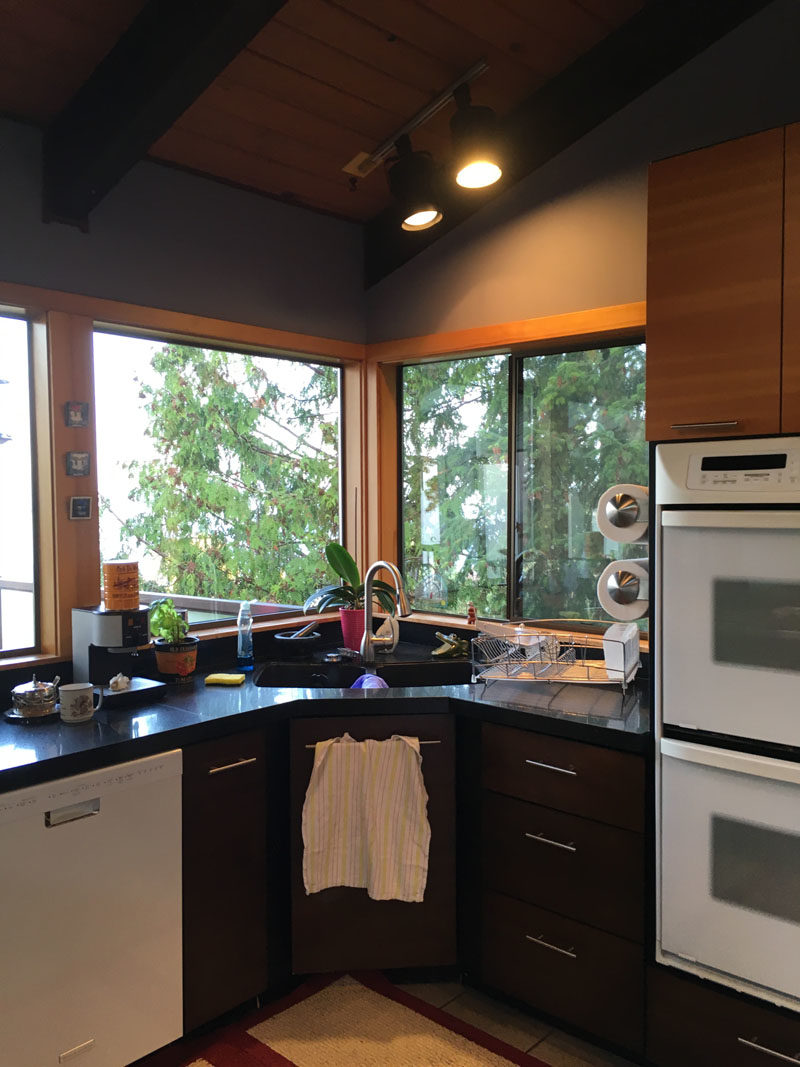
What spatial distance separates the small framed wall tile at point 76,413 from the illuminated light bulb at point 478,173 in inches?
53.2

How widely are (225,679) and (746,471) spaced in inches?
63.2

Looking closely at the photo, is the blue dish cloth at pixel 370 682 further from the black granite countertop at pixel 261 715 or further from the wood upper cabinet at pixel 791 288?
the wood upper cabinet at pixel 791 288

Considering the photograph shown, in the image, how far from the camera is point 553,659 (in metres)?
2.46

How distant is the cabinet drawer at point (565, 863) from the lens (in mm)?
1980

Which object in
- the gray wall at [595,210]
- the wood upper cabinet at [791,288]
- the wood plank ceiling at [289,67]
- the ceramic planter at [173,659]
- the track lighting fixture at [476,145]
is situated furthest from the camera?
the ceramic planter at [173,659]

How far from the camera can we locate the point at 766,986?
5.82ft

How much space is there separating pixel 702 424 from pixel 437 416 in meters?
1.44

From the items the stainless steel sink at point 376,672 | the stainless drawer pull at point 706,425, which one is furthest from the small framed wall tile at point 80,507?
the stainless drawer pull at point 706,425

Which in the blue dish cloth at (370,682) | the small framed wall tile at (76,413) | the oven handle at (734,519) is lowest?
the blue dish cloth at (370,682)

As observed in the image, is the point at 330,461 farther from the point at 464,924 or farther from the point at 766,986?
the point at 766,986

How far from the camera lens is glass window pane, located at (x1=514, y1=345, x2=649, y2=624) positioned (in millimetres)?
2607

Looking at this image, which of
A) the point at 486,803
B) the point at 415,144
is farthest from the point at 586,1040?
the point at 415,144

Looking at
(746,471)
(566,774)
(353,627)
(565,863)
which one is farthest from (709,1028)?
(353,627)

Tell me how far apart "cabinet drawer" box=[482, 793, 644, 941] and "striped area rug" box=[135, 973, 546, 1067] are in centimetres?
39
